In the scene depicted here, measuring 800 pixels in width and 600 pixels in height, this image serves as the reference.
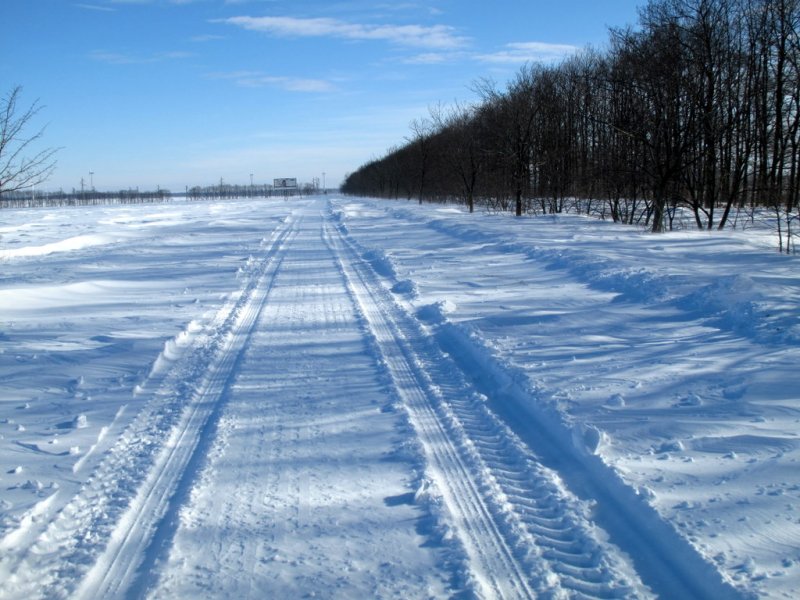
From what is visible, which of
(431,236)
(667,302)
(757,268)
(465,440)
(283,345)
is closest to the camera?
(465,440)

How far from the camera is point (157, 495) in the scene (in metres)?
3.79

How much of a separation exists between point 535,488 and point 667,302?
616 centimetres

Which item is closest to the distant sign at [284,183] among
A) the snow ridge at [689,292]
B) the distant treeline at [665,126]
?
the distant treeline at [665,126]

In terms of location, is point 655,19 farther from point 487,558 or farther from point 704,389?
point 487,558

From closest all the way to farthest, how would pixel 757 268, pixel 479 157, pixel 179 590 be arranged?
1. pixel 179 590
2. pixel 757 268
3. pixel 479 157

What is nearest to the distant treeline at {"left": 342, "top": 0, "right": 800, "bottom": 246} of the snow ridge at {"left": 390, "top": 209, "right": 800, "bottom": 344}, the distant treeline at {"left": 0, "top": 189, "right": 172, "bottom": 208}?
the snow ridge at {"left": 390, "top": 209, "right": 800, "bottom": 344}

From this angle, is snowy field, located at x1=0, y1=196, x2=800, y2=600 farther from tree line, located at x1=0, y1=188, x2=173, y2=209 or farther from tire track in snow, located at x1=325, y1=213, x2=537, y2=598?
tree line, located at x1=0, y1=188, x2=173, y2=209

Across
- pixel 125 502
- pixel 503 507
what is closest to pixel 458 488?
pixel 503 507

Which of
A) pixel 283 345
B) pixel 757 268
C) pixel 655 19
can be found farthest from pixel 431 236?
pixel 283 345

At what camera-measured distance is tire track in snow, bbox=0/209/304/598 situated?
2971 millimetres

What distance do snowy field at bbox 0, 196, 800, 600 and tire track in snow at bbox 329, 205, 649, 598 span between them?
2cm

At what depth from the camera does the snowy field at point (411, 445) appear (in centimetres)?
304

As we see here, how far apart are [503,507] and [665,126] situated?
18496 mm

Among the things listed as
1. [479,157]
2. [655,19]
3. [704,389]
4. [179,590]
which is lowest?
[179,590]
